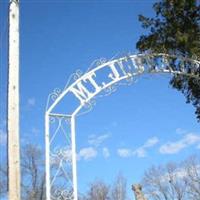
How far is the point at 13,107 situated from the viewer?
Result: 24.2 ft

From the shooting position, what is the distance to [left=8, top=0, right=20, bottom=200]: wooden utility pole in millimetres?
7035

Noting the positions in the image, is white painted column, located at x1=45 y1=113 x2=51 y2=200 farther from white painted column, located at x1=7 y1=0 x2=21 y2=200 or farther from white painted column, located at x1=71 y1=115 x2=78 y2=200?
white painted column, located at x1=7 y1=0 x2=21 y2=200

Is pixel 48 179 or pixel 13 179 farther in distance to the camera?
pixel 48 179

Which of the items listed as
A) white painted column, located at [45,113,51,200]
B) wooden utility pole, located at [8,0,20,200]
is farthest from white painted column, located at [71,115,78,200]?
wooden utility pole, located at [8,0,20,200]

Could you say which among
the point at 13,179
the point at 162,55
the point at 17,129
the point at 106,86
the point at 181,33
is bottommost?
the point at 13,179

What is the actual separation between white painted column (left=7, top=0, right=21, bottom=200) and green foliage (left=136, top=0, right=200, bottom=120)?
292 inches

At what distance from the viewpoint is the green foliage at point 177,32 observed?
15000 mm

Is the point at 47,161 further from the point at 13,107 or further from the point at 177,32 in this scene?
the point at 177,32

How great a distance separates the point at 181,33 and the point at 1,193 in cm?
2287

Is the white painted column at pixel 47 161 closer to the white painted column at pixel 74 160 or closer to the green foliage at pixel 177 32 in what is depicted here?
the white painted column at pixel 74 160

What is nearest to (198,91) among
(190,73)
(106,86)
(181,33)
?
(181,33)

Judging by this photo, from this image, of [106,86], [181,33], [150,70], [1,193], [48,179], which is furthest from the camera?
[1,193]

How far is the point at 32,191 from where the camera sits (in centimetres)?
3628

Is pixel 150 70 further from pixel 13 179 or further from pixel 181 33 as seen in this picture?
pixel 13 179
